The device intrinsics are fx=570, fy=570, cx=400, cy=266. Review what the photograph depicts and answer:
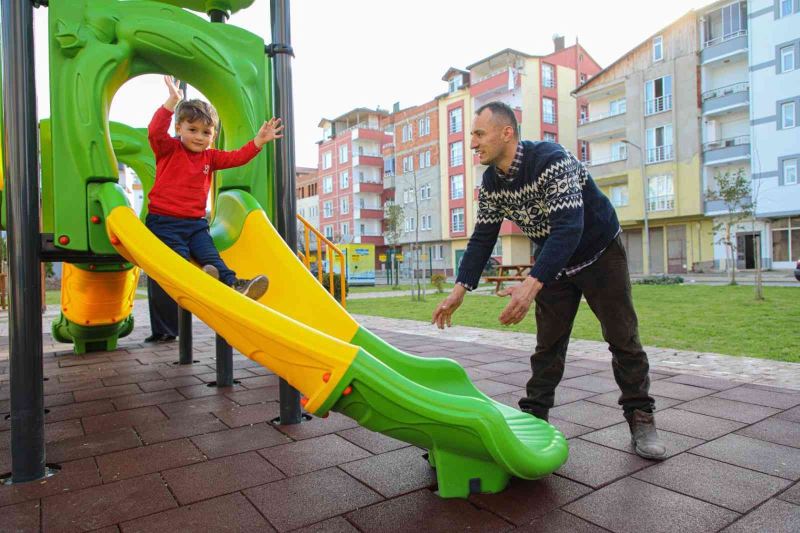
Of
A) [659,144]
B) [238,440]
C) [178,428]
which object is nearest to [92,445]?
[178,428]

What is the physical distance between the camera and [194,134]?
334 cm

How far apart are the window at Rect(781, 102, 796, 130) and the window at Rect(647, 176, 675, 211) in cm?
545

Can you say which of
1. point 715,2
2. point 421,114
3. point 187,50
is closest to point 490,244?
point 187,50

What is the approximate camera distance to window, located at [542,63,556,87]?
123 feet

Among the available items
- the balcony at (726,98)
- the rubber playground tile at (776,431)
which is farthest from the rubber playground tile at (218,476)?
the balcony at (726,98)

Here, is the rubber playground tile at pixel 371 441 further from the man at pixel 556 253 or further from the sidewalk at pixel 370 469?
the man at pixel 556 253

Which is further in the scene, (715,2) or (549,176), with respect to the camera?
(715,2)

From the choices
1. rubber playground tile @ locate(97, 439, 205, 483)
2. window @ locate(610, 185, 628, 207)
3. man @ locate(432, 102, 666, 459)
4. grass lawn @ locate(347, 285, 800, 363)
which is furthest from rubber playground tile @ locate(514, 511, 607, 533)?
window @ locate(610, 185, 628, 207)

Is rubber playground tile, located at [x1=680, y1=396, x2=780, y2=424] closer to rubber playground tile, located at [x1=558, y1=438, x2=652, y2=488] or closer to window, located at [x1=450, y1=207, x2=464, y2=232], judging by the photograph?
rubber playground tile, located at [x1=558, y1=438, x2=652, y2=488]

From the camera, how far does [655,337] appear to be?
716 centimetres

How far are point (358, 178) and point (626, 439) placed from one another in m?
47.1

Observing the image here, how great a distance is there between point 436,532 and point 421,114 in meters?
43.1

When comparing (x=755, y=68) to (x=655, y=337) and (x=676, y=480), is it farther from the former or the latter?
(x=676, y=480)

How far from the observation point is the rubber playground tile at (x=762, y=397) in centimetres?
374
